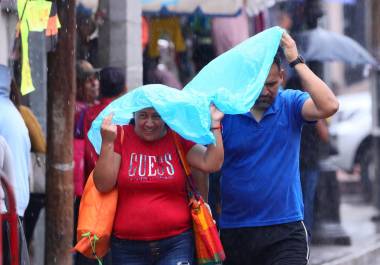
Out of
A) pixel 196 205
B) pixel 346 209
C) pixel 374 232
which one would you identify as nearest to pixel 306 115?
pixel 196 205

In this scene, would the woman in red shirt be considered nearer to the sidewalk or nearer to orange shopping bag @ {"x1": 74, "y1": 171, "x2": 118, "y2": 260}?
orange shopping bag @ {"x1": 74, "y1": 171, "x2": 118, "y2": 260}

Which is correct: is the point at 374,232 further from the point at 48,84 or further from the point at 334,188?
the point at 48,84

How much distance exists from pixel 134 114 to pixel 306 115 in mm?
1009

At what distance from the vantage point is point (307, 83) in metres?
6.76

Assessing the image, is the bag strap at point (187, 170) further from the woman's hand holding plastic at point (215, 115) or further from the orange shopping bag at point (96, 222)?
the orange shopping bag at point (96, 222)

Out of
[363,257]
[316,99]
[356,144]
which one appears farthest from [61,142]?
[356,144]

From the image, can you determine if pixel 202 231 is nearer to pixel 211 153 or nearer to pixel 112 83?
pixel 211 153

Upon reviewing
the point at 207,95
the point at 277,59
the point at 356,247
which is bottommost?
the point at 356,247

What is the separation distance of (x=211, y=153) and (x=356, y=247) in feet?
22.2

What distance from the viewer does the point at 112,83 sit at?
873cm

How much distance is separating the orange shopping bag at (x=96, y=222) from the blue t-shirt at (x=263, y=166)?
76cm

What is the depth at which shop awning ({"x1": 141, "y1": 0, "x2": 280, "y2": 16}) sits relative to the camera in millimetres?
11984

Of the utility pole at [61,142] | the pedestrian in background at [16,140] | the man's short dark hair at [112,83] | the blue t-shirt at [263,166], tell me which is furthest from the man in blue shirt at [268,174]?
the man's short dark hair at [112,83]

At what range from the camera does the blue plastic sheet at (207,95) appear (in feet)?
21.4
